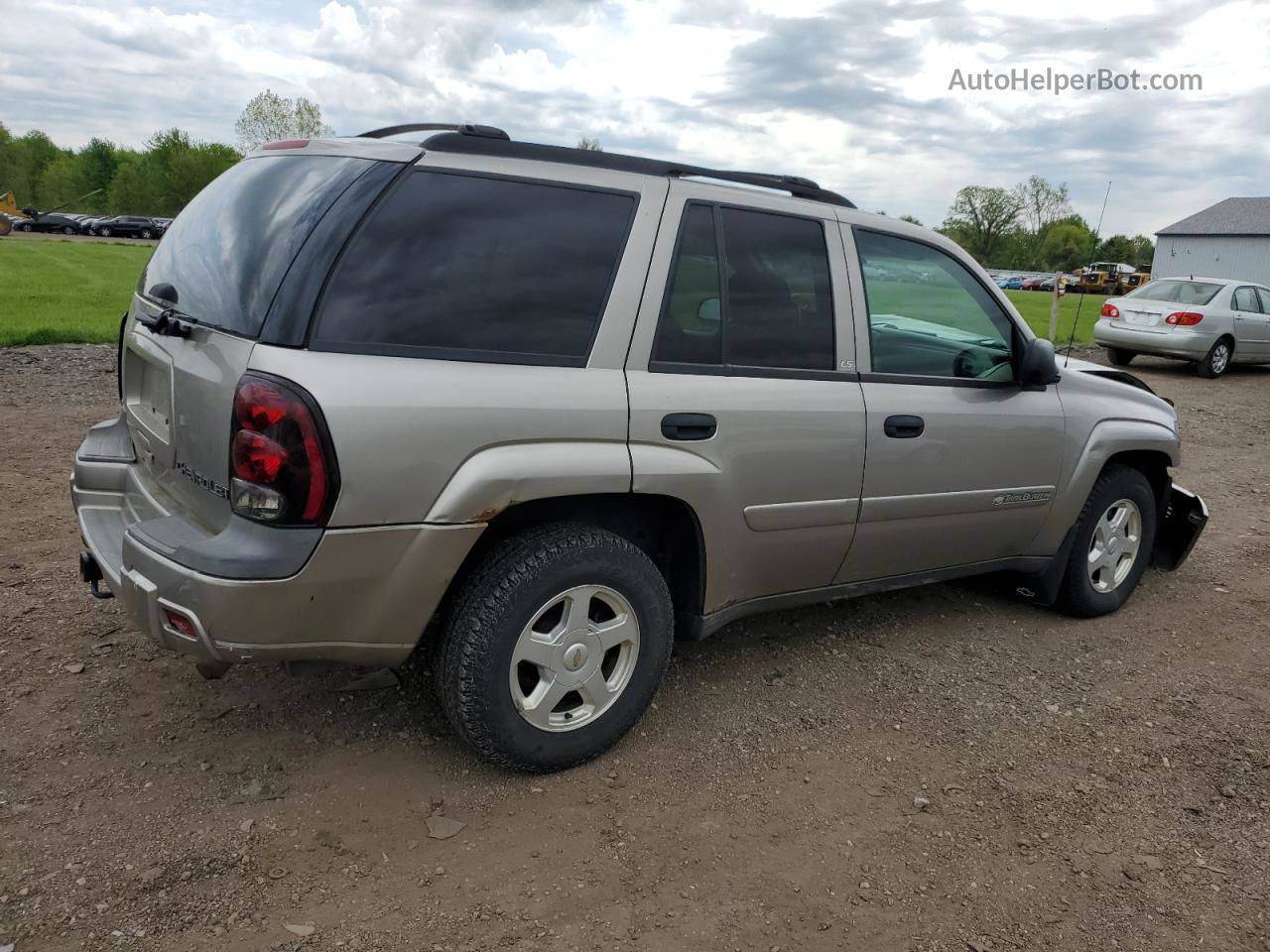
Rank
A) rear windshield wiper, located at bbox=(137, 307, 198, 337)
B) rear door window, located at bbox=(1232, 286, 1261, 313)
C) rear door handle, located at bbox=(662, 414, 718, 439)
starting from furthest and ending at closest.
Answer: rear door window, located at bbox=(1232, 286, 1261, 313) < rear door handle, located at bbox=(662, 414, 718, 439) < rear windshield wiper, located at bbox=(137, 307, 198, 337)

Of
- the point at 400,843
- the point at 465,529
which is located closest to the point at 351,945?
the point at 400,843

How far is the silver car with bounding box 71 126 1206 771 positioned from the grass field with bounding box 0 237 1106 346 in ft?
22.6

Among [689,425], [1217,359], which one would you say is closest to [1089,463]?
[689,425]

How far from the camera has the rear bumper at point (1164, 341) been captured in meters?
14.5

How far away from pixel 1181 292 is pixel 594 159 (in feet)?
48.1

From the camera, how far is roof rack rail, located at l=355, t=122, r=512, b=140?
2938 mm

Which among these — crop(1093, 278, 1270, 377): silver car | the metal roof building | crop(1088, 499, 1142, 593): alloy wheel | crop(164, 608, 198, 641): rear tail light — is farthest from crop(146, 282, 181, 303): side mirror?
the metal roof building

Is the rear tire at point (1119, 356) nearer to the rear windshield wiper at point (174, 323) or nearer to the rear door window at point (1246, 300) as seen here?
the rear door window at point (1246, 300)

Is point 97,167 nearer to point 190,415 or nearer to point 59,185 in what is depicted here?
point 59,185

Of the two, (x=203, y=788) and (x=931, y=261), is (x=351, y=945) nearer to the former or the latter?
(x=203, y=788)

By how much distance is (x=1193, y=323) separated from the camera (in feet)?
47.4

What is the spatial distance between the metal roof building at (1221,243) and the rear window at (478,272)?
62609 mm

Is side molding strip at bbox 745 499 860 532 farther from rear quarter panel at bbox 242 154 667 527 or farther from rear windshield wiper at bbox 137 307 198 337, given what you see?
rear windshield wiper at bbox 137 307 198 337

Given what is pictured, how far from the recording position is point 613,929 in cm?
248
